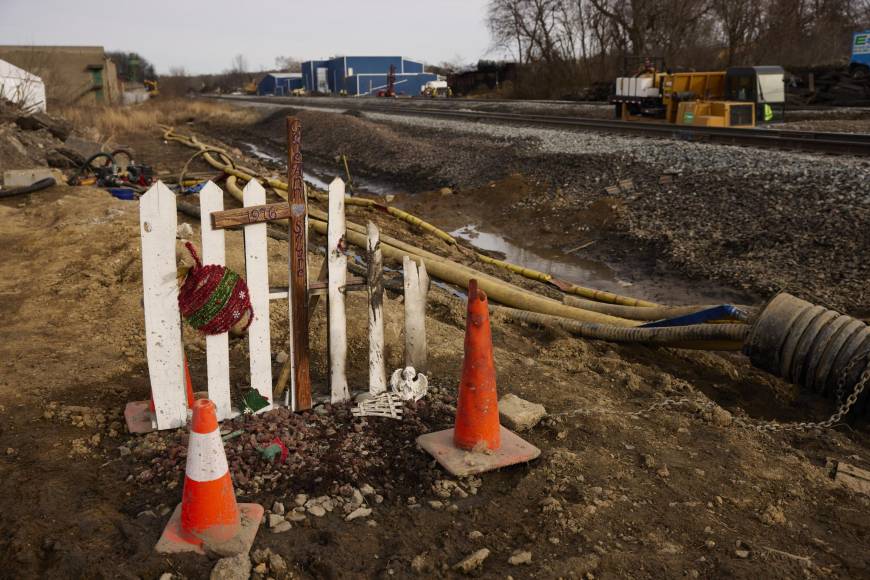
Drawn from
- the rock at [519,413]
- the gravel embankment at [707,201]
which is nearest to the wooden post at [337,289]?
the rock at [519,413]

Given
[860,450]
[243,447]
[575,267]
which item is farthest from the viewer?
[575,267]

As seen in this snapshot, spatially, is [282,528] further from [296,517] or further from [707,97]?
[707,97]

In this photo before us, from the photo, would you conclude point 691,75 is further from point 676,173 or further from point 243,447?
point 243,447

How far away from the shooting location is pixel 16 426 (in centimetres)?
376

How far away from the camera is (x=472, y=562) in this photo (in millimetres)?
2805

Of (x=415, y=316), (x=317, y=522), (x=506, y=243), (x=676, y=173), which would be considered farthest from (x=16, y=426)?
(x=676, y=173)

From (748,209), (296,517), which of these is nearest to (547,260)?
(748,209)

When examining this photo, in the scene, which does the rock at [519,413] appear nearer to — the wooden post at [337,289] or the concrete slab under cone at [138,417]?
the wooden post at [337,289]

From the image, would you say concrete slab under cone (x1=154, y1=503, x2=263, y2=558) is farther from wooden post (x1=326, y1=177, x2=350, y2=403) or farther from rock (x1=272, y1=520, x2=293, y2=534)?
wooden post (x1=326, y1=177, x2=350, y2=403)

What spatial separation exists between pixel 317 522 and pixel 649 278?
7.85 m

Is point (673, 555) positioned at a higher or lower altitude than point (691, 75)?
lower

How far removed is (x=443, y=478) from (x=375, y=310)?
1.14 m

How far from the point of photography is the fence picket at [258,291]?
12.3 feet

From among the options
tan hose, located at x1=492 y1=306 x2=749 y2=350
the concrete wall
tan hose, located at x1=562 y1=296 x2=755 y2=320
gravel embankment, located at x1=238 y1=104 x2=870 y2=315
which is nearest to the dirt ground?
tan hose, located at x1=492 y1=306 x2=749 y2=350
